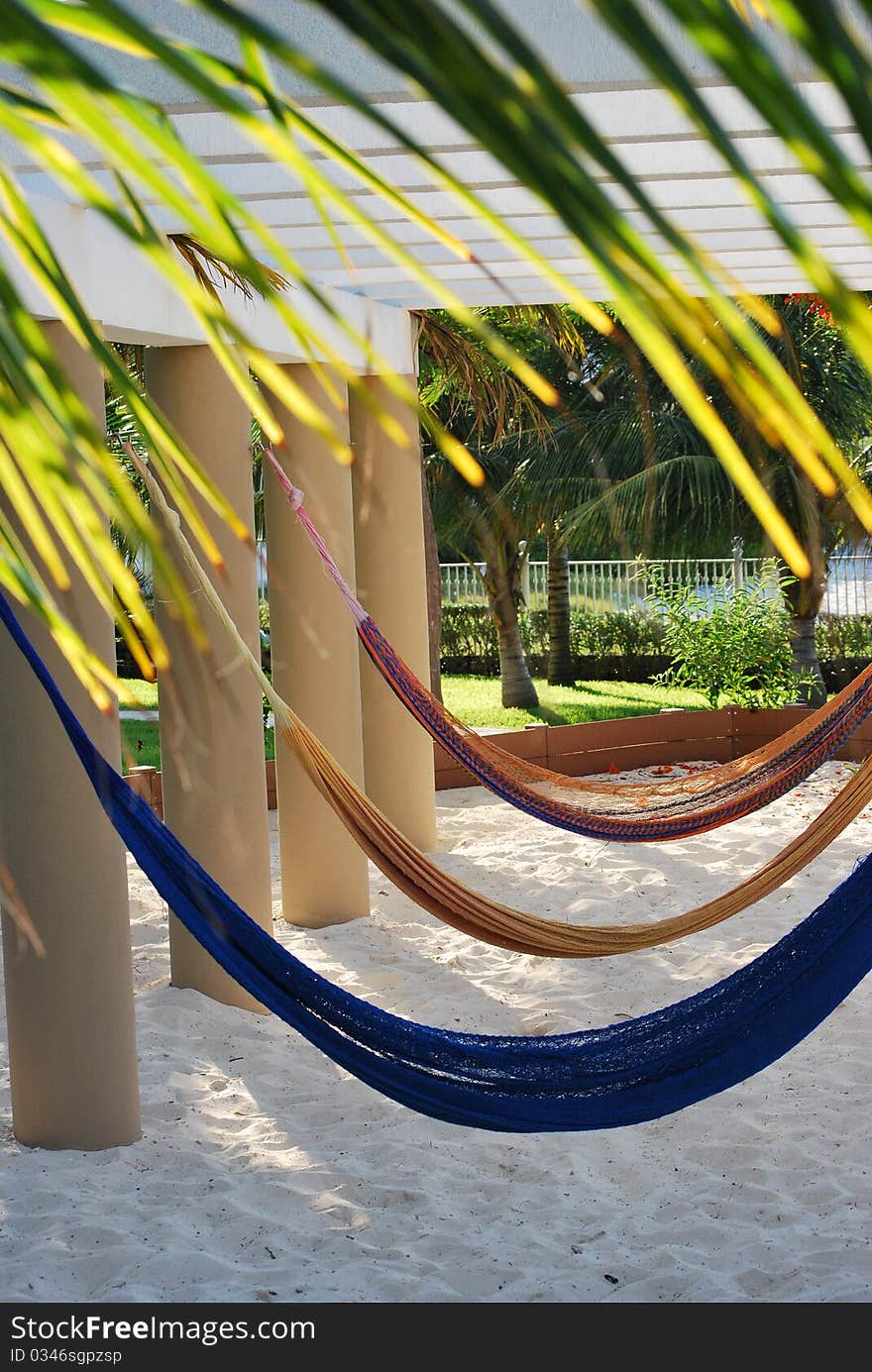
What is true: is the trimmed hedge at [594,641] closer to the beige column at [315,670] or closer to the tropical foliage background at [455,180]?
the beige column at [315,670]

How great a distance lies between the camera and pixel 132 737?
31.0 ft

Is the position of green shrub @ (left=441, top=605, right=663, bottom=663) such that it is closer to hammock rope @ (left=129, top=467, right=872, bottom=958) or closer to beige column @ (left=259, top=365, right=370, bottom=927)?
beige column @ (left=259, top=365, right=370, bottom=927)

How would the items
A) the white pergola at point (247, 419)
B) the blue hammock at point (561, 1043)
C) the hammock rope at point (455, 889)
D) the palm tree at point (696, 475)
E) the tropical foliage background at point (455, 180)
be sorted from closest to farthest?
the tropical foliage background at point (455, 180) → the blue hammock at point (561, 1043) → the white pergola at point (247, 419) → the hammock rope at point (455, 889) → the palm tree at point (696, 475)

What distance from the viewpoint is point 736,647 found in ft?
27.4

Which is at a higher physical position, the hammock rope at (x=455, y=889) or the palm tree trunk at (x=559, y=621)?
the palm tree trunk at (x=559, y=621)

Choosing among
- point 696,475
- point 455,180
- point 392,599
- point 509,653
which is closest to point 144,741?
point 509,653

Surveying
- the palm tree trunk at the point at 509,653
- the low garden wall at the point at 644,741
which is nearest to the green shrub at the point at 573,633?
the palm tree trunk at the point at 509,653

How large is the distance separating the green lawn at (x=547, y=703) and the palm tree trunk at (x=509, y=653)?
14 centimetres

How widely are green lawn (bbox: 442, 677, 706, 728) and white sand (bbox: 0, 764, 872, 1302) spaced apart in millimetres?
6067

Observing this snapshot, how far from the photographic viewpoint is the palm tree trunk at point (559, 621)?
13289mm

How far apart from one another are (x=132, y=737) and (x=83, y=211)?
6409mm

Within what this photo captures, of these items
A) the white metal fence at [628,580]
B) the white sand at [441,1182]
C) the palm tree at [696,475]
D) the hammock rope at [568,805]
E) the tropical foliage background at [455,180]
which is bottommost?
the white sand at [441,1182]

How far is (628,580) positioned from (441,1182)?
446 inches
